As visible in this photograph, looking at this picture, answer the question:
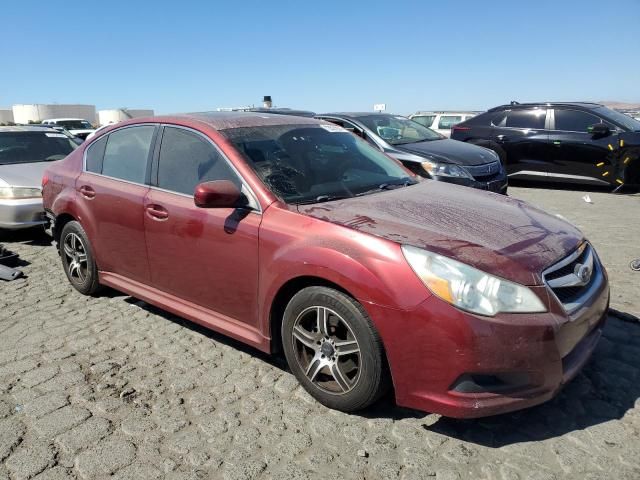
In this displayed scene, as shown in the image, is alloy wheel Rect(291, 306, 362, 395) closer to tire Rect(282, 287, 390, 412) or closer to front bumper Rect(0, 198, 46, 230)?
tire Rect(282, 287, 390, 412)

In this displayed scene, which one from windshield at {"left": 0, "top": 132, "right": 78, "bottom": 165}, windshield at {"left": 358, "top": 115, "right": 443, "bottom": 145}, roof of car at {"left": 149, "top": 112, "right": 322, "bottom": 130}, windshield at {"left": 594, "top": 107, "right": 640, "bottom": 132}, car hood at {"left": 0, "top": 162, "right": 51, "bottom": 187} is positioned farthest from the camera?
windshield at {"left": 594, "top": 107, "right": 640, "bottom": 132}

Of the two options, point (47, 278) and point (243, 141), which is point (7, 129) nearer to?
point (47, 278)

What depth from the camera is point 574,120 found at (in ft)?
34.6

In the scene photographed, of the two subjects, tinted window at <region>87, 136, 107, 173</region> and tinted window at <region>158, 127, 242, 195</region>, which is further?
tinted window at <region>87, 136, 107, 173</region>

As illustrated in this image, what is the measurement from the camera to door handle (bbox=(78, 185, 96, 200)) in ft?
14.4

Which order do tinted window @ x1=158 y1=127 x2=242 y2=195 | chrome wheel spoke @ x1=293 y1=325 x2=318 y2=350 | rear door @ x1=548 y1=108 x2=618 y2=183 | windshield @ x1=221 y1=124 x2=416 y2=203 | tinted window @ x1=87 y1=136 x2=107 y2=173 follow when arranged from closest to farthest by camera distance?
chrome wheel spoke @ x1=293 y1=325 x2=318 y2=350
windshield @ x1=221 y1=124 x2=416 y2=203
tinted window @ x1=158 y1=127 x2=242 y2=195
tinted window @ x1=87 y1=136 x2=107 y2=173
rear door @ x1=548 y1=108 x2=618 y2=183

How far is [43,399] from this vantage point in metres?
3.15

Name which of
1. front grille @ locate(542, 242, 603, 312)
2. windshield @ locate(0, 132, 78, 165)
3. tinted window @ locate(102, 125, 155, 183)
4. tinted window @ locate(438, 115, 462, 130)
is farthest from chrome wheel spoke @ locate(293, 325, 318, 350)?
tinted window @ locate(438, 115, 462, 130)

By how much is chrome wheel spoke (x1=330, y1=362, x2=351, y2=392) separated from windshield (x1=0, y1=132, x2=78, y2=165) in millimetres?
6851

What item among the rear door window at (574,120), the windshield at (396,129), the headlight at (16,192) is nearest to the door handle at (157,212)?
the headlight at (16,192)

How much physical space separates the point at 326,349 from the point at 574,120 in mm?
9624

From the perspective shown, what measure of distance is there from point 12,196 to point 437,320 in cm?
623

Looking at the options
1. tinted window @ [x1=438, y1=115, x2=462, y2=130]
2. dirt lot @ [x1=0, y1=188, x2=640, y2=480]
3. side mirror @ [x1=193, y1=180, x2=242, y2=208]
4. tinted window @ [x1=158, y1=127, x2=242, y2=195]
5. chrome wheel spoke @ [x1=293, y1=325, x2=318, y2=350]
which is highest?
tinted window @ [x1=438, y1=115, x2=462, y2=130]

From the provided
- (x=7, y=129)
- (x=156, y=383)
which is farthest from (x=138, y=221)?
(x=7, y=129)
